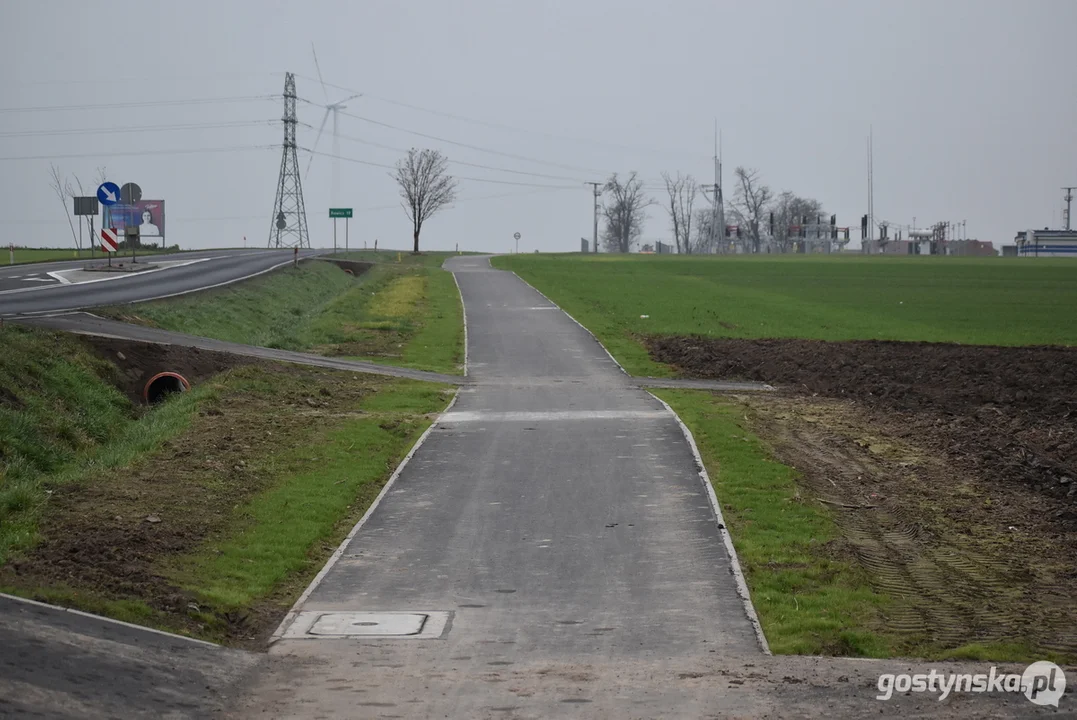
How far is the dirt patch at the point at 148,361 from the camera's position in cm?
2288

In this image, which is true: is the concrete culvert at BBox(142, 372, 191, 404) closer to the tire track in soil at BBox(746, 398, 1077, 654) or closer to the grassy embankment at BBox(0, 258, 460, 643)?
the grassy embankment at BBox(0, 258, 460, 643)

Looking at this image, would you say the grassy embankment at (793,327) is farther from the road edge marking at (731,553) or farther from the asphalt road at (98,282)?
the asphalt road at (98,282)

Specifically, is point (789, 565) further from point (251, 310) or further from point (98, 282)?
point (98, 282)

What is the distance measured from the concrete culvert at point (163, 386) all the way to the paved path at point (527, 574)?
637cm

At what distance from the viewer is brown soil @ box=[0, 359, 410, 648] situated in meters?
9.87

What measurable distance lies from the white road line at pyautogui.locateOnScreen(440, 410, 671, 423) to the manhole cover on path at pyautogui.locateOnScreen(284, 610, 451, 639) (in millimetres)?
9895

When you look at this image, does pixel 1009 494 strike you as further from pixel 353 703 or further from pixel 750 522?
pixel 353 703

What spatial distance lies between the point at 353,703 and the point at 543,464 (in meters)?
8.62

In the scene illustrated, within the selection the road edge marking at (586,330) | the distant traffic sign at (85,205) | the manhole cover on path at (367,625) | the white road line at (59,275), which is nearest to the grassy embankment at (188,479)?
the manhole cover on path at (367,625)

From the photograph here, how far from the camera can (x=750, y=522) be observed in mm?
13086

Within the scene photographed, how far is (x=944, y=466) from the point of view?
655 inches

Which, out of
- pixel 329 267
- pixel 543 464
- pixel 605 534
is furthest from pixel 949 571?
pixel 329 267

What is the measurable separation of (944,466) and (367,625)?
10129mm

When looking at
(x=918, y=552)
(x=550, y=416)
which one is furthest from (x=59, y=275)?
(x=918, y=552)
